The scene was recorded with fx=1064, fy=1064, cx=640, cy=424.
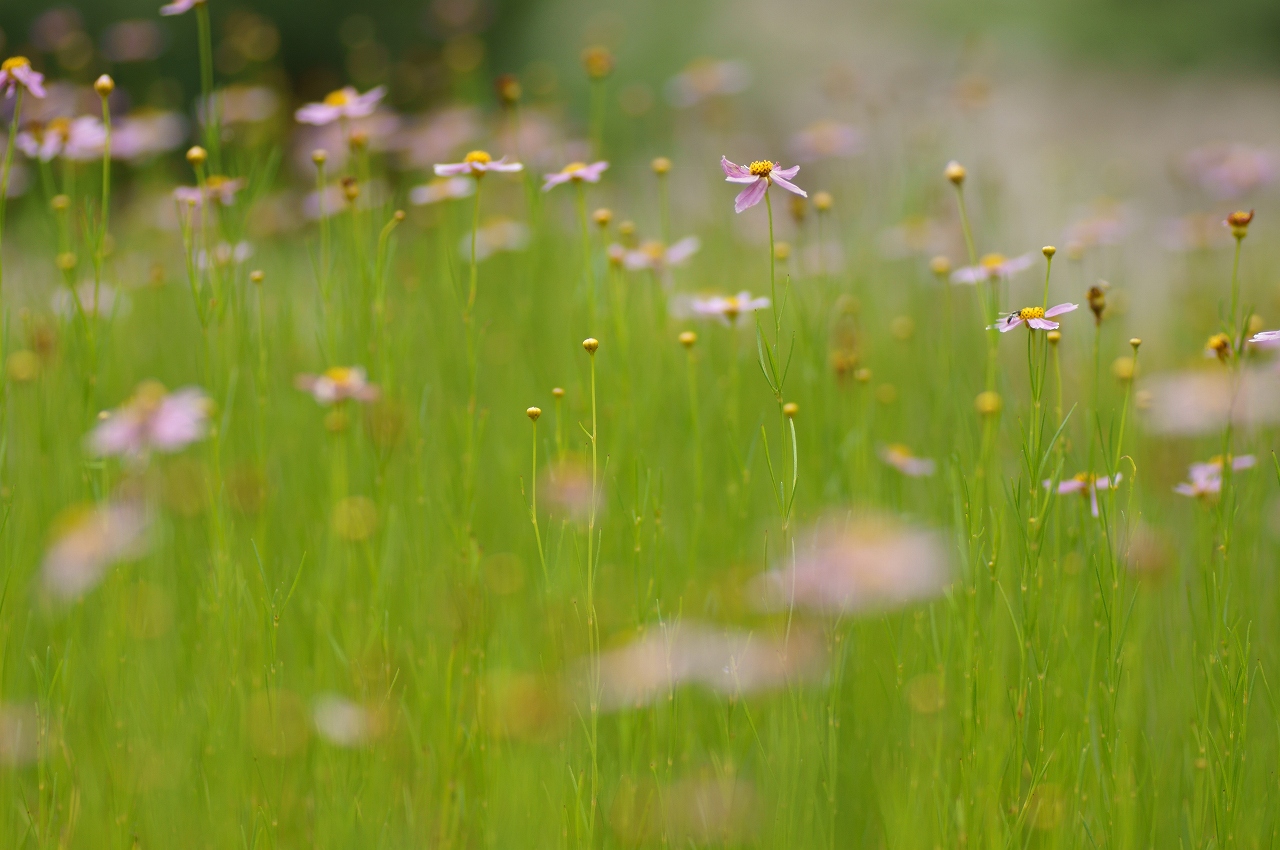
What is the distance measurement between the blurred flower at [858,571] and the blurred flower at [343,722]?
1.17ft

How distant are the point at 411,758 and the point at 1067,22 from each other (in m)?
3.90

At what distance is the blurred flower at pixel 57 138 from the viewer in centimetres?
120

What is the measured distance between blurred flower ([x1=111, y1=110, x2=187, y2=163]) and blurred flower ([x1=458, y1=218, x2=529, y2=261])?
1.99 ft

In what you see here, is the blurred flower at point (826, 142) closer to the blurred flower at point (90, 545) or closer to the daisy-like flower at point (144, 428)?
the daisy-like flower at point (144, 428)

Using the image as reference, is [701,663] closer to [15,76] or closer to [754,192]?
[754,192]

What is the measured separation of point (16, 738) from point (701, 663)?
2.10 ft

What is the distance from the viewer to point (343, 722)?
3.13 ft


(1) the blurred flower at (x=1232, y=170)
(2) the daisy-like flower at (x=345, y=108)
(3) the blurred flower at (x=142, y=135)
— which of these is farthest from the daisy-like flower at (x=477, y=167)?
(1) the blurred flower at (x=1232, y=170)

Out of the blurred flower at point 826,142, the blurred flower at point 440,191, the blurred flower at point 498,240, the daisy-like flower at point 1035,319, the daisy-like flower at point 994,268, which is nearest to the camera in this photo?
the daisy-like flower at point 1035,319

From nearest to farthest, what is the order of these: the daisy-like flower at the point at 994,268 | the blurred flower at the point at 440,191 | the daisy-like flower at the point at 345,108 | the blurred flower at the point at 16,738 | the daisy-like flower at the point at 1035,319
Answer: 1. the daisy-like flower at the point at 1035,319
2. the blurred flower at the point at 16,738
3. the daisy-like flower at the point at 994,268
4. the daisy-like flower at the point at 345,108
5. the blurred flower at the point at 440,191

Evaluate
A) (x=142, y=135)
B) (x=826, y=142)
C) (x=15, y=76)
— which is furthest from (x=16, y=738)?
(x=826, y=142)

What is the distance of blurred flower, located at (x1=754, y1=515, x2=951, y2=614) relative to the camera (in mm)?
893

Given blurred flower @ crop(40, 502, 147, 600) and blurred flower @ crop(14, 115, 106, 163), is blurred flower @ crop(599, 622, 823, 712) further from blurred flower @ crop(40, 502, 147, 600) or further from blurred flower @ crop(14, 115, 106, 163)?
blurred flower @ crop(14, 115, 106, 163)

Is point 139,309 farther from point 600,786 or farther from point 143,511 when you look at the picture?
point 600,786
